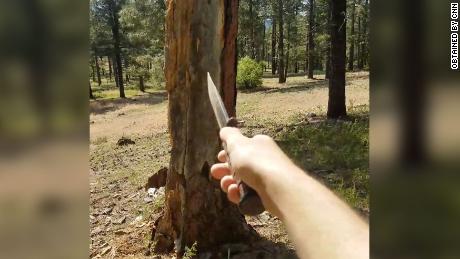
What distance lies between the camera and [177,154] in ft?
A: 10.7

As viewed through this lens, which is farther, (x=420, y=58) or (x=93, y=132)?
(x=93, y=132)

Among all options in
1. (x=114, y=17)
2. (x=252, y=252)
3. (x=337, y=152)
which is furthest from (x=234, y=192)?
(x=114, y=17)

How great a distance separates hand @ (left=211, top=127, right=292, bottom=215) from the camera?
2.73 feet

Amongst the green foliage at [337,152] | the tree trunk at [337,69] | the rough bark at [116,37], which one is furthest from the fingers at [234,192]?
the rough bark at [116,37]

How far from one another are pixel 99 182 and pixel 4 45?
5.46m

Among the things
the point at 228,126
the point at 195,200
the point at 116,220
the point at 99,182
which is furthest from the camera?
the point at 99,182

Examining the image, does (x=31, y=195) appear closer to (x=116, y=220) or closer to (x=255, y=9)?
(x=116, y=220)

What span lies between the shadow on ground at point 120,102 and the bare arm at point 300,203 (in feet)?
58.4

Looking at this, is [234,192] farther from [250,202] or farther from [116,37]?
[116,37]

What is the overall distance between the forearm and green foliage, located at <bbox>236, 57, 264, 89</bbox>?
15613 millimetres

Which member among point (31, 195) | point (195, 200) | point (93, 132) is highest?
point (31, 195)

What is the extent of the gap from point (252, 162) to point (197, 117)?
90.6 inches

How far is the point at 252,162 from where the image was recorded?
869mm

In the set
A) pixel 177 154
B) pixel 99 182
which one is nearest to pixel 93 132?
pixel 99 182
